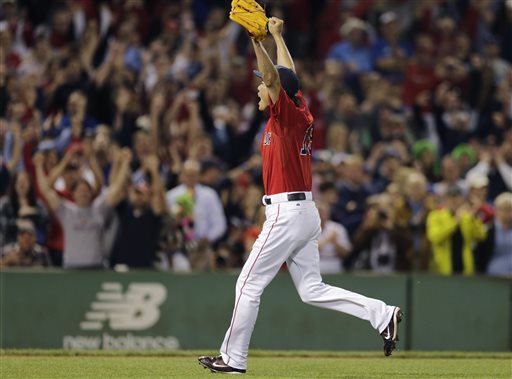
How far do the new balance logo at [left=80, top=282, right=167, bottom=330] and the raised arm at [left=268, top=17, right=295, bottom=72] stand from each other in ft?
15.1

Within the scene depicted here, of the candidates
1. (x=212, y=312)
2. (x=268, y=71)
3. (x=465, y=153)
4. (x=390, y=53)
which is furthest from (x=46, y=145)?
(x=390, y=53)

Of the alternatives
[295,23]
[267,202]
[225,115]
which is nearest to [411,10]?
[295,23]

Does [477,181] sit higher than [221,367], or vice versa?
[477,181]

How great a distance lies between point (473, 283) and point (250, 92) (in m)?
5.90

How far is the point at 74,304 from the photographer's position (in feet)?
45.3

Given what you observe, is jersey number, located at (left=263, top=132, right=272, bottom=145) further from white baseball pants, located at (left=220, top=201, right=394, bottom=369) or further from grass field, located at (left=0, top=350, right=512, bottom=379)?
grass field, located at (left=0, top=350, right=512, bottom=379)

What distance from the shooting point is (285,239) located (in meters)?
9.54

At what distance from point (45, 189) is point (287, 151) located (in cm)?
553

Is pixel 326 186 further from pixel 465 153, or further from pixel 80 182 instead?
pixel 80 182

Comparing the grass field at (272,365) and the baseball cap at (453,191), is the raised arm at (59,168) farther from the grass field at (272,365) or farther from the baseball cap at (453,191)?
the baseball cap at (453,191)

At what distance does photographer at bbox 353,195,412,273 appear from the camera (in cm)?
1480

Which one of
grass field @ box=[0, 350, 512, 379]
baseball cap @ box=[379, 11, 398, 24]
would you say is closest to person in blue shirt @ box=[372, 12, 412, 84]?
baseball cap @ box=[379, 11, 398, 24]

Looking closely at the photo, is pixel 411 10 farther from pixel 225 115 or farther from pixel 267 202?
pixel 267 202

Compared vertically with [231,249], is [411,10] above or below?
above
